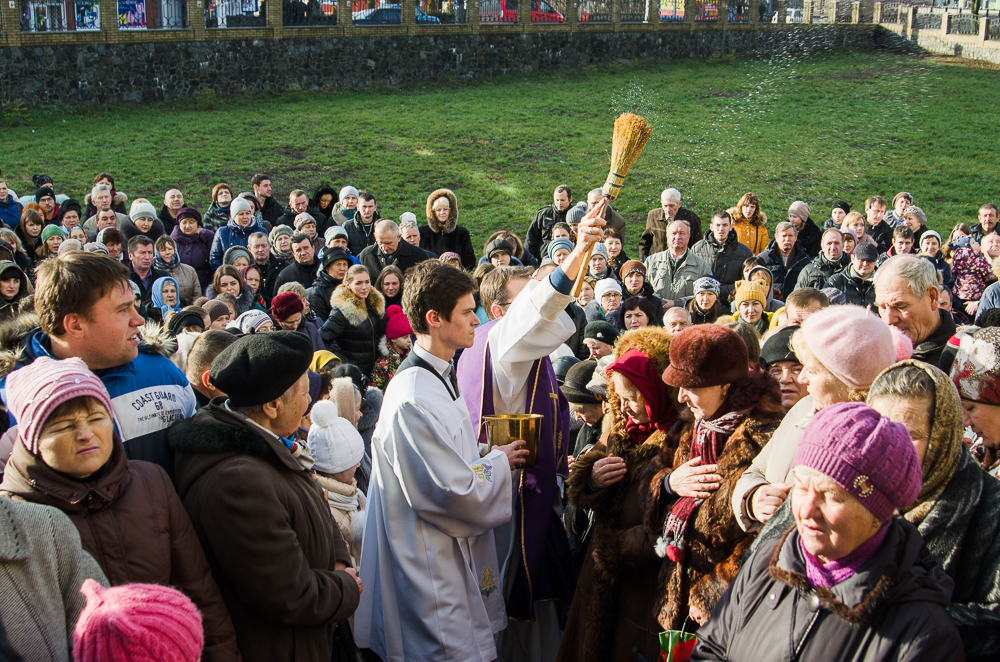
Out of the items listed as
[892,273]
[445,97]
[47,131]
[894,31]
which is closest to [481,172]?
[445,97]

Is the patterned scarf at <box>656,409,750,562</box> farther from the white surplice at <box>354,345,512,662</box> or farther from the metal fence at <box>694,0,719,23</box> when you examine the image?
the metal fence at <box>694,0,719,23</box>

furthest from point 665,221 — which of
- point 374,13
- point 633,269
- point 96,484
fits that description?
point 374,13

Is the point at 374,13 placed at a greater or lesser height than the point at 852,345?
greater

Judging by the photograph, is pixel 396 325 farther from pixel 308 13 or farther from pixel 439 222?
pixel 308 13

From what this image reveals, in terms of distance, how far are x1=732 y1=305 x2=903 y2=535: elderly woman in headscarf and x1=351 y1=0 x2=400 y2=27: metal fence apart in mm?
24822

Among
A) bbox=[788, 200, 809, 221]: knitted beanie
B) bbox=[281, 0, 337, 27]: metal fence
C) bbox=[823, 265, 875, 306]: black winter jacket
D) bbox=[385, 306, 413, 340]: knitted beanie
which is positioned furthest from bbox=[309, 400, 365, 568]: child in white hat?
bbox=[281, 0, 337, 27]: metal fence

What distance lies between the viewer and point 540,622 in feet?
12.6

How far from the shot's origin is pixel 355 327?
6949 mm

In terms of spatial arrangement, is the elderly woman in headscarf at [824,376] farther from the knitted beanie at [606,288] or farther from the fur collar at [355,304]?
the knitted beanie at [606,288]

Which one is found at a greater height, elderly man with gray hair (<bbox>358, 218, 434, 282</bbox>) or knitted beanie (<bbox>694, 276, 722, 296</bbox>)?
elderly man with gray hair (<bbox>358, 218, 434, 282</bbox>)

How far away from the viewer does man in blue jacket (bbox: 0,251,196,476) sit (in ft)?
9.27

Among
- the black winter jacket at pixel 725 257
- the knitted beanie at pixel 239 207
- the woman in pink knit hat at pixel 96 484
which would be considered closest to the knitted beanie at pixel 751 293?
the black winter jacket at pixel 725 257

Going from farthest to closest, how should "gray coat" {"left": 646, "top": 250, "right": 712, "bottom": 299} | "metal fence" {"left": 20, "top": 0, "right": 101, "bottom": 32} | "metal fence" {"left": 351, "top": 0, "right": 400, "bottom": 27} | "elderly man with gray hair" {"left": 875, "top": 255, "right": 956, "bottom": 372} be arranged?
"metal fence" {"left": 351, "top": 0, "right": 400, "bottom": 27}
"metal fence" {"left": 20, "top": 0, "right": 101, "bottom": 32}
"gray coat" {"left": 646, "top": 250, "right": 712, "bottom": 299}
"elderly man with gray hair" {"left": 875, "top": 255, "right": 956, "bottom": 372}

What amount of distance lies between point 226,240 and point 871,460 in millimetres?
8870
